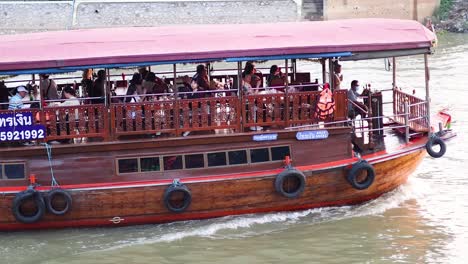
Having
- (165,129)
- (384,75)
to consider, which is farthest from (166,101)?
(384,75)

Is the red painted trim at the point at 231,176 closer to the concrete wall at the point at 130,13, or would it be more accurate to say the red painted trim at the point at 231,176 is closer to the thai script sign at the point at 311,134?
the thai script sign at the point at 311,134

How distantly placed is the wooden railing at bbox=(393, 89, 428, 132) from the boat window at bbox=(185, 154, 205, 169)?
2.96m

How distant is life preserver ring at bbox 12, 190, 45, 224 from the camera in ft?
40.1

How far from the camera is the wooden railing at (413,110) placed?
13.8 meters

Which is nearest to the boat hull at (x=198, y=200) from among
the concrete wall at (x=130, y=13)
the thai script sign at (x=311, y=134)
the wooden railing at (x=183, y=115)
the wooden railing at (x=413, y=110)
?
the thai script sign at (x=311, y=134)

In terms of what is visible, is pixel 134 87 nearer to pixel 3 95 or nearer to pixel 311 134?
pixel 3 95

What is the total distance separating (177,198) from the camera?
1255 cm

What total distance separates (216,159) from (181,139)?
1.82 ft

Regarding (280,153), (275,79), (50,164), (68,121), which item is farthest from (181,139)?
(275,79)

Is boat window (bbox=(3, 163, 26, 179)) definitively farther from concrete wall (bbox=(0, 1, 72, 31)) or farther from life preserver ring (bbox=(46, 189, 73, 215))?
concrete wall (bbox=(0, 1, 72, 31))

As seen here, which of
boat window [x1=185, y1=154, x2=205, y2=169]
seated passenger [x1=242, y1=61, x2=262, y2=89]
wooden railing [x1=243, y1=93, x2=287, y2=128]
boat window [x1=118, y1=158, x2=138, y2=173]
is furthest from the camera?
seated passenger [x1=242, y1=61, x2=262, y2=89]

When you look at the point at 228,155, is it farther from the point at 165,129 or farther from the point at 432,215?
the point at 432,215

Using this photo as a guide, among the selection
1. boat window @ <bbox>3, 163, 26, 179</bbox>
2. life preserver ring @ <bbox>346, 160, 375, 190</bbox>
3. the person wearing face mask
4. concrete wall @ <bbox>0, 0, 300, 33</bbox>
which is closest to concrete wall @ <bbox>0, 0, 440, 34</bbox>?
concrete wall @ <bbox>0, 0, 300, 33</bbox>

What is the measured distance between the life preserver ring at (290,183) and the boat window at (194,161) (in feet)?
3.35
